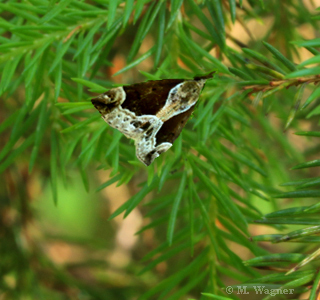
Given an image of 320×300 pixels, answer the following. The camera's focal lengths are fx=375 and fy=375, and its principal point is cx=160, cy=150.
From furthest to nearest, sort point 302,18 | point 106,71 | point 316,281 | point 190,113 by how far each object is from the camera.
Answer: point 106,71 → point 302,18 → point 190,113 → point 316,281

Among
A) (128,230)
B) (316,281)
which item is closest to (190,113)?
(316,281)

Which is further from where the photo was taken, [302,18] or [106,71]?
[106,71]

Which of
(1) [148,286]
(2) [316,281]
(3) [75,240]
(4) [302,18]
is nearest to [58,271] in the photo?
(3) [75,240]

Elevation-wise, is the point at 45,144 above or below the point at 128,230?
above

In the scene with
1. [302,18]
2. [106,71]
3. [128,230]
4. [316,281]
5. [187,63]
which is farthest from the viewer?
[128,230]

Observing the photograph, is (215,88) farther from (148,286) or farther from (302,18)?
(148,286)

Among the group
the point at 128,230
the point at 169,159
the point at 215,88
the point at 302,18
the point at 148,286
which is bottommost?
the point at 148,286

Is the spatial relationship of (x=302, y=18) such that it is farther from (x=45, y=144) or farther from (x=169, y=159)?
(x=45, y=144)
